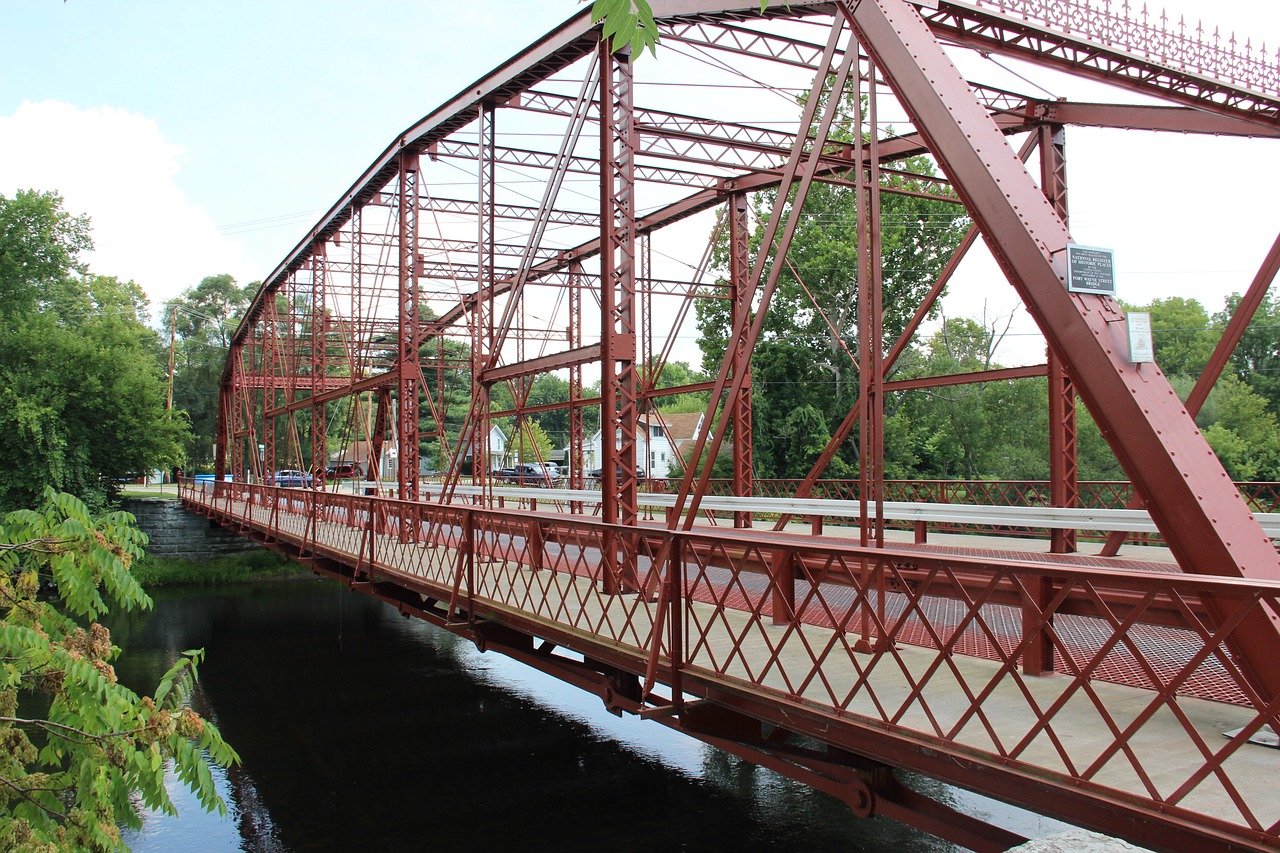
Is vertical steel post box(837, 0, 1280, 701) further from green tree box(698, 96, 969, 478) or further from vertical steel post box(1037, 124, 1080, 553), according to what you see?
green tree box(698, 96, 969, 478)

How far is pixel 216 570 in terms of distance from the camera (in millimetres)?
33562

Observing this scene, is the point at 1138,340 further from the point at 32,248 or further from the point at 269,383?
the point at 32,248

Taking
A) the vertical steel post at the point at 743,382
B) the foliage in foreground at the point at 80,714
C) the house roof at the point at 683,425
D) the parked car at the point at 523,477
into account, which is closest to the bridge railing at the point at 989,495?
the vertical steel post at the point at 743,382

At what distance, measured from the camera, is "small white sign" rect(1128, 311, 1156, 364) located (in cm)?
476

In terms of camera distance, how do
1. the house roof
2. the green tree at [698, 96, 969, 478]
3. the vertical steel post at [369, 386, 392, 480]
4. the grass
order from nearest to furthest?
the vertical steel post at [369, 386, 392, 480]
the green tree at [698, 96, 969, 478]
the grass
the house roof

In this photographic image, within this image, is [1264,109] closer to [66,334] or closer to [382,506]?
[382,506]

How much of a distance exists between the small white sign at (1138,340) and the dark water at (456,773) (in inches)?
332

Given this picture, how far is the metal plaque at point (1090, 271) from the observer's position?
16.1ft

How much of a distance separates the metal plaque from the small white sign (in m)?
0.23

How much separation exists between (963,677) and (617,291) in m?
6.55

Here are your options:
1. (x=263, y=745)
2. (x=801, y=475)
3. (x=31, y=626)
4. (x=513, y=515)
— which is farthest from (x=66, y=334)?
(x=31, y=626)

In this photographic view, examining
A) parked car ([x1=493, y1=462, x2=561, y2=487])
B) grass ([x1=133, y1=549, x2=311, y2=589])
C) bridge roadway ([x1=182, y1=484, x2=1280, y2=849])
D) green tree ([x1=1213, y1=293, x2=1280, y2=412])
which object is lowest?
grass ([x1=133, y1=549, x2=311, y2=589])

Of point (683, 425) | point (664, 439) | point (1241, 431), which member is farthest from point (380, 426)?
point (664, 439)

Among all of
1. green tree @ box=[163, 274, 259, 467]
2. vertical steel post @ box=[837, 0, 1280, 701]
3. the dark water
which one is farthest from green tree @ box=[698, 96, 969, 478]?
green tree @ box=[163, 274, 259, 467]
